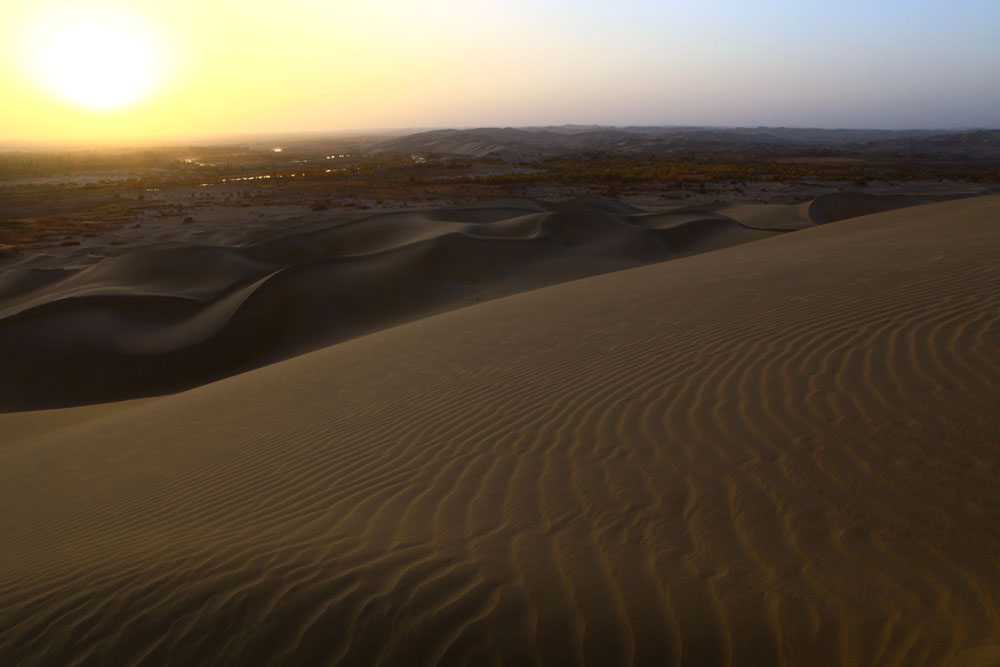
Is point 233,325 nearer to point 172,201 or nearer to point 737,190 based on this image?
point 172,201

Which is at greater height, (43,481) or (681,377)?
(681,377)

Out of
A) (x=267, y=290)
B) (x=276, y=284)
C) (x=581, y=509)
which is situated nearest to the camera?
(x=581, y=509)

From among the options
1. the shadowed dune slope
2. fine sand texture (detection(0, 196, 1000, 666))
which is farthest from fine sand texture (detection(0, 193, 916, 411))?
fine sand texture (detection(0, 196, 1000, 666))

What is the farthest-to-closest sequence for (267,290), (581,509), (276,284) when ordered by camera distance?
1. (276,284)
2. (267,290)
3. (581,509)

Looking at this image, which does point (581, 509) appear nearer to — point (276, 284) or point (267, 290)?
point (267, 290)

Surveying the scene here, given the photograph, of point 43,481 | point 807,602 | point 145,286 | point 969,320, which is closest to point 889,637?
point 807,602

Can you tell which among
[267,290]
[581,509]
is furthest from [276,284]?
[581,509]

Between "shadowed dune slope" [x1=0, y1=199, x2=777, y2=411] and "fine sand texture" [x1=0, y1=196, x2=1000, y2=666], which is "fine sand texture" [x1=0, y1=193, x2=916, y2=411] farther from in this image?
"fine sand texture" [x1=0, y1=196, x2=1000, y2=666]
